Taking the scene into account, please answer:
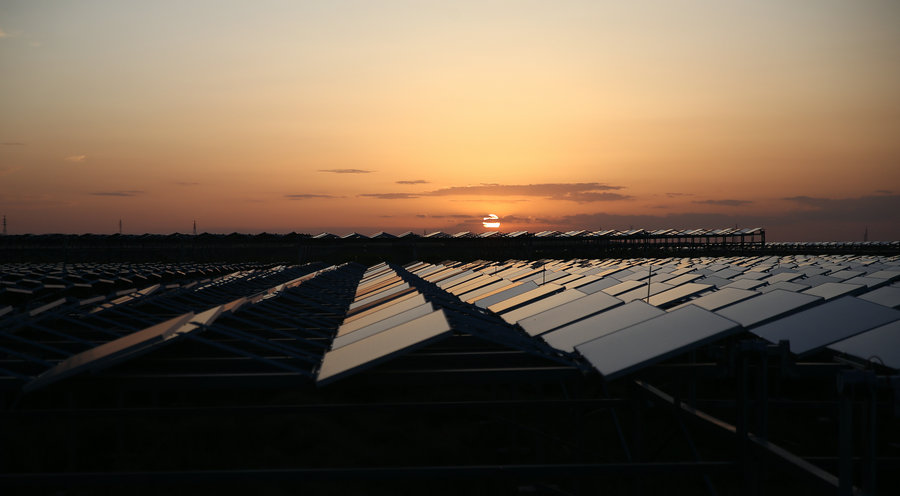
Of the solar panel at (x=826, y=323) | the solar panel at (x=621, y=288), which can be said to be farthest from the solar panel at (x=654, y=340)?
the solar panel at (x=621, y=288)

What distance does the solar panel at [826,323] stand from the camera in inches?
262

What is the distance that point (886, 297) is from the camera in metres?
11.7

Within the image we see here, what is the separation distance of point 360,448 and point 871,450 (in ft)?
26.9

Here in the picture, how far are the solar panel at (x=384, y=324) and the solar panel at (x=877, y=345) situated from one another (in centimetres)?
435

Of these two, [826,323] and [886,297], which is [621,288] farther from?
[826,323]

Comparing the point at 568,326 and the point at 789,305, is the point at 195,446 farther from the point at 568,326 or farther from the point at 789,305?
the point at 789,305

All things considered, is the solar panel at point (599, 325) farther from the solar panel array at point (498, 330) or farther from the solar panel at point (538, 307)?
the solar panel at point (538, 307)

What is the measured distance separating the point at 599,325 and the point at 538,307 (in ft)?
10.5

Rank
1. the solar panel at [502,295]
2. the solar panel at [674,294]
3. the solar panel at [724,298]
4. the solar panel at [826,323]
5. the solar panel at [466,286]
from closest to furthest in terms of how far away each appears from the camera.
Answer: the solar panel at [826,323] < the solar panel at [724,298] < the solar panel at [674,294] < the solar panel at [502,295] < the solar panel at [466,286]

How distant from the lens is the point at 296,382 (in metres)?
6.43

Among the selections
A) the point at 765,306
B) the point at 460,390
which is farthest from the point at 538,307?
the point at 460,390

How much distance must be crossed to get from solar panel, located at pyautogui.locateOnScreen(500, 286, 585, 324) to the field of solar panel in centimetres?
5

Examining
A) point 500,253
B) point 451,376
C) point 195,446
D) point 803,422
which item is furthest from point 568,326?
point 500,253

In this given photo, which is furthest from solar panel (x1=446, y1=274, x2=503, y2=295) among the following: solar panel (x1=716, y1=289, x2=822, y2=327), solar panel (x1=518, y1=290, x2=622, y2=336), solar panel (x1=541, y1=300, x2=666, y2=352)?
solar panel (x1=541, y1=300, x2=666, y2=352)
